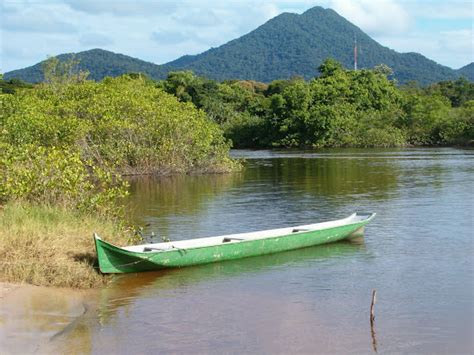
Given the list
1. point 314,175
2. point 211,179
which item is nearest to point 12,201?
point 211,179

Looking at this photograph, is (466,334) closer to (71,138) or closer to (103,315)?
(103,315)

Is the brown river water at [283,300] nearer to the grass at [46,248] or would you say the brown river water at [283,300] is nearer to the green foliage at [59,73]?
the grass at [46,248]

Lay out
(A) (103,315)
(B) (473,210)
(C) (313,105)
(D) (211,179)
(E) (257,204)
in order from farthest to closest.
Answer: (C) (313,105)
(D) (211,179)
(E) (257,204)
(B) (473,210)
(A) (103,315)

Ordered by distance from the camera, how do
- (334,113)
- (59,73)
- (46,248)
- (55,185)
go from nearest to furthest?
(46,248) → (55,185) → (59,73) → (334,113)

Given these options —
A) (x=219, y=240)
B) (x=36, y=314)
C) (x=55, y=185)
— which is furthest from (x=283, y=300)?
(x=55, y=185)

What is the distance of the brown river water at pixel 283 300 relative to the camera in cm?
1060

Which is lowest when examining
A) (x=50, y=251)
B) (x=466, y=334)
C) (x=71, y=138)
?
(x=466, y=334)

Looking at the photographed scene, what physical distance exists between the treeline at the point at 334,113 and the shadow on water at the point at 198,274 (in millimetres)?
53556

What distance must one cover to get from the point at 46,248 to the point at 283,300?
465cm

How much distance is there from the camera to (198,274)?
14617 millimetres

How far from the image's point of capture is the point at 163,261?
47.1 ft

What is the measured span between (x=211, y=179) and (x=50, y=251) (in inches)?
865

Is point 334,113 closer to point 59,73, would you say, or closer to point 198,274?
point 59,73

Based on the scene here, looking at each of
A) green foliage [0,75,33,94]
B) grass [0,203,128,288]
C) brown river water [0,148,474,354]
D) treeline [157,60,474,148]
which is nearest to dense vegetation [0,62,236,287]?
grass [0,203,128,288]
